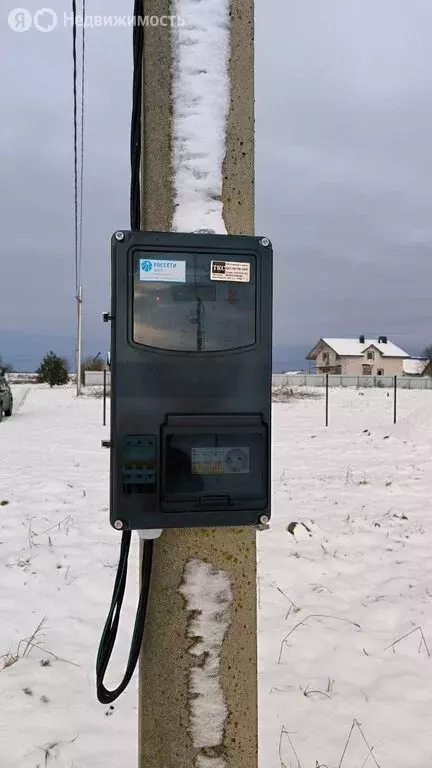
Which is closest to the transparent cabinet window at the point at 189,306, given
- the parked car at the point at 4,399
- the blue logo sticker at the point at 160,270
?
the blue logo sticker at the point at 160,270

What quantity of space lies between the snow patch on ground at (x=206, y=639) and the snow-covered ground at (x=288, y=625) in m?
1.12

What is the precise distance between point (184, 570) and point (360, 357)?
67.6 metres

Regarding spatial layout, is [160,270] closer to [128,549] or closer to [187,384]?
[187,384]

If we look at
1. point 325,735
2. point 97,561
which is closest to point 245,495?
point 325,735

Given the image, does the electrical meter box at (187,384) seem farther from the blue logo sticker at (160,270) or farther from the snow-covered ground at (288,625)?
the snow-covered ground at (288,625)

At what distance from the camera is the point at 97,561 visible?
4.29 meters

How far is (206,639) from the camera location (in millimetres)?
1318

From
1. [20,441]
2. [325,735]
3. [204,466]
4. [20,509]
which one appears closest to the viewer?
[204,466]

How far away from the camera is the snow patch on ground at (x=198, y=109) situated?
1.31 meters

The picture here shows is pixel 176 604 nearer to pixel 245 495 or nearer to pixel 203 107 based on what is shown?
pixel 245 495

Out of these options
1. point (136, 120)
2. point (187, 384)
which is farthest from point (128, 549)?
point (136, 120)

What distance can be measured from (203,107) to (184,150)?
0.35 feet

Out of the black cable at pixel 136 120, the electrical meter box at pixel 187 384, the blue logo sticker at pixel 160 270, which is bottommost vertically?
the electrical meter box at pixel 187 384

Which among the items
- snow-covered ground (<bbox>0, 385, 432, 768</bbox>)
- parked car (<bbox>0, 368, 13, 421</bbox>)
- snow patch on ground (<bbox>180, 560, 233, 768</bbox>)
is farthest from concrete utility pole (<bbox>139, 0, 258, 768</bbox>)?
parked car (<bbox>0, 368, 13, 421</bbox>)
